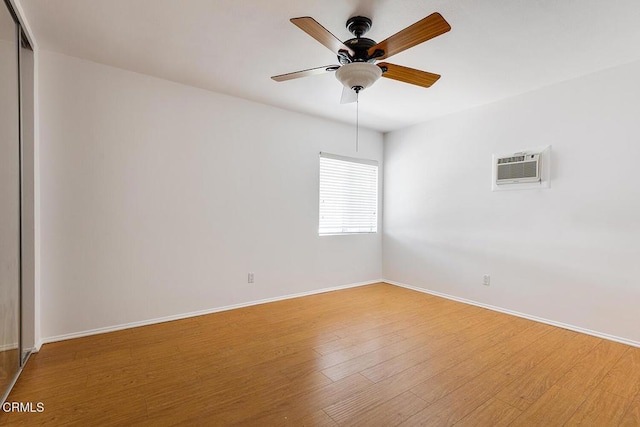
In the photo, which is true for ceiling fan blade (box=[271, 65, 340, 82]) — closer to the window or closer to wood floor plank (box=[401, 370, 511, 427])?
the window

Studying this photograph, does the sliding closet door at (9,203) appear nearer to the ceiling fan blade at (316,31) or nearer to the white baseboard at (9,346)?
the white baseboard at (9,346)

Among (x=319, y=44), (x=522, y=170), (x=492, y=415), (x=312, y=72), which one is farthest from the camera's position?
(x=522, y=170)

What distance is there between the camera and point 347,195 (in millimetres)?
4578

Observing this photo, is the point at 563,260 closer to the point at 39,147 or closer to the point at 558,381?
the point at 558,381

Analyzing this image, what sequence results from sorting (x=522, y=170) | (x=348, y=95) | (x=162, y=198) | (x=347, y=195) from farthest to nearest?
(x=347, y=195)
(x=522, y=170)
(x=162, y=198)
(x=348, y=95)

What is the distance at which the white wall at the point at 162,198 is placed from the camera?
262 centimetres

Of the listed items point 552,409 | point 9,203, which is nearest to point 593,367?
point 552,409

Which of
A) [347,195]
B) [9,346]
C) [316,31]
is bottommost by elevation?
[9,346]

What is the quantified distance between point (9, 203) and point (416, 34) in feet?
8.84

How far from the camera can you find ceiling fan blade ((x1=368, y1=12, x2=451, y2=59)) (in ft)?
5.15

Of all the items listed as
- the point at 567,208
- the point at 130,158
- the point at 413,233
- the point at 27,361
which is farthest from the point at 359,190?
the point at 27,361

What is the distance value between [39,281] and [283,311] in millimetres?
2225

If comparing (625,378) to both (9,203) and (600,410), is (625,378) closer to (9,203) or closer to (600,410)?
(600,410)

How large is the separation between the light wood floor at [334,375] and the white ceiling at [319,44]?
249 cm
